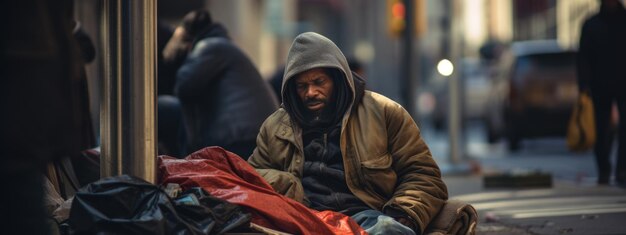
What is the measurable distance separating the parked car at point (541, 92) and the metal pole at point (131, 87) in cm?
1387

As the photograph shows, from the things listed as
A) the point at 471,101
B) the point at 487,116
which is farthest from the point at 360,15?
the point at 487,116

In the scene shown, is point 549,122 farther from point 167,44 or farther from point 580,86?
point 167,44

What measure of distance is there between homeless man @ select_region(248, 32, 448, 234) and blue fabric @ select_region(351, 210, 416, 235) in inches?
0.5

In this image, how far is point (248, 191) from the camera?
5527mm

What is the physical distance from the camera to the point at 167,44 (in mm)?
9953

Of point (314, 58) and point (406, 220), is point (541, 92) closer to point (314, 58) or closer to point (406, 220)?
point (314, 58)

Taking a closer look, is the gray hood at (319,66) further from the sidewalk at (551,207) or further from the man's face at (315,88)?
the sidewalk at (551,207)

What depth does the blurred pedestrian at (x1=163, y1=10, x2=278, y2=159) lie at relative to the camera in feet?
29.6

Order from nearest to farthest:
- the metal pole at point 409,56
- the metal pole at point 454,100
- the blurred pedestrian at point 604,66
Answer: the blurred pedestrian at point 604,66
the metal pole at point 409,56
the metal pole at point 454,100

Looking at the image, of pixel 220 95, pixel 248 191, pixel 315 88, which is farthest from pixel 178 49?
pixel 248 191

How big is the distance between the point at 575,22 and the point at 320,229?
32932 mm

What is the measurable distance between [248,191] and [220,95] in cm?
374

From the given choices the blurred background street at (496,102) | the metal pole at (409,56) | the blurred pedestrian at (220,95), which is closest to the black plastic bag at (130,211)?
the blurred background street at (496,102)

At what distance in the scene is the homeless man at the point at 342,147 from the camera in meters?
5.85
